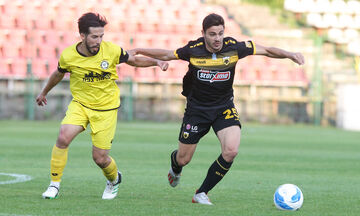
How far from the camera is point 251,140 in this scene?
56.2 ft

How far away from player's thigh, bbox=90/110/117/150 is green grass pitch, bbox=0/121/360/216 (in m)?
0.54

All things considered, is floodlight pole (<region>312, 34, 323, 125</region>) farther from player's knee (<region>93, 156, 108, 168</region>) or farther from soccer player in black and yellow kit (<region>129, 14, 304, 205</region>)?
player's knee (<region>93, 156, 108, 168</region>)

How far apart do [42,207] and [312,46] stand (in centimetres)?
2279

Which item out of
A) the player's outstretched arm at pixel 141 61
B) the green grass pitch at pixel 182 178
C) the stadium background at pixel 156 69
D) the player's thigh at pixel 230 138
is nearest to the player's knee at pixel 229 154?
the player's thigh at pixel 230 138

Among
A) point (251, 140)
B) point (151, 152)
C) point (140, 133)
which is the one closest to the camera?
point (151, 152)

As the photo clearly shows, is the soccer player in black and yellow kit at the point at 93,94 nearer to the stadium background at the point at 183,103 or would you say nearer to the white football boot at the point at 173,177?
the stadium background at the point at 183,103

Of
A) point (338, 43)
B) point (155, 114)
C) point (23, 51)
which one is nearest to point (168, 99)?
point (155, 114)

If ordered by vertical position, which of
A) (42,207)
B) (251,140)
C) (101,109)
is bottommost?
(251,140)

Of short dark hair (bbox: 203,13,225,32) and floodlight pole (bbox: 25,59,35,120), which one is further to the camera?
floodlight pole (bbox: 25,59,35,120)

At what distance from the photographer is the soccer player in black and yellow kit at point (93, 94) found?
7066mm

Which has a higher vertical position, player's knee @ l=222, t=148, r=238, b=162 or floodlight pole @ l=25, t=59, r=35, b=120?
player's knee @ l=222, t=148, r=238, b=162

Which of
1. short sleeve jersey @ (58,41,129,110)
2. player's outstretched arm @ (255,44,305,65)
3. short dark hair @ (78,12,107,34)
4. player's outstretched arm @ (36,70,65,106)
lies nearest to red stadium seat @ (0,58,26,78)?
player's outstretched arm @ (36,70,65,106)

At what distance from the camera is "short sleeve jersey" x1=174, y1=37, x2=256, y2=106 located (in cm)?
718

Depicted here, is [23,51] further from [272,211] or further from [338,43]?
[272,211]
